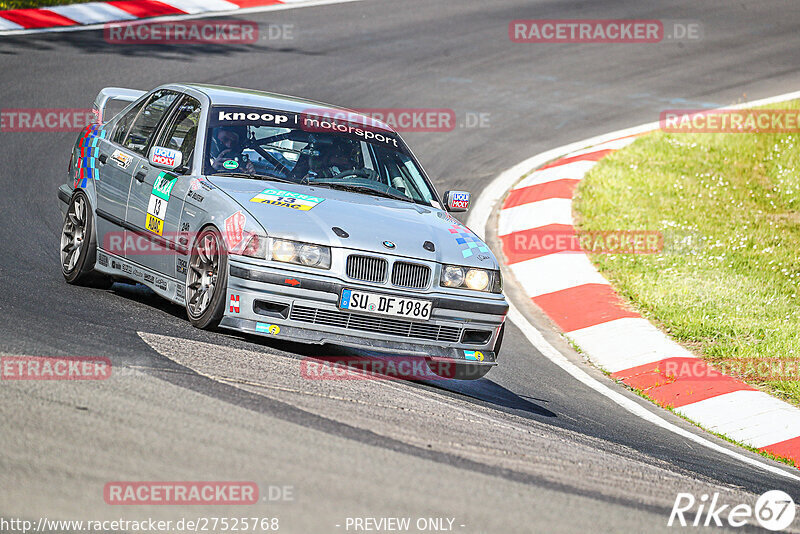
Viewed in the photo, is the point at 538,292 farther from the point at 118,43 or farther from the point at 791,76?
the point at 791,76

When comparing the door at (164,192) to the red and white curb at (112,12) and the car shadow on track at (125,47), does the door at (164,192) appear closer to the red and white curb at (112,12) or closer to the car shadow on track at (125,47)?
the car shadow on track at (125,47)

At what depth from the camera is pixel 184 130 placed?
758 cm

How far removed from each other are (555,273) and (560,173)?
3.35 metres

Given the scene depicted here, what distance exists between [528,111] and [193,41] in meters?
5.37

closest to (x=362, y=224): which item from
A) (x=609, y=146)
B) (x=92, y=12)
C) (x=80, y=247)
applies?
(x=80, y=247)

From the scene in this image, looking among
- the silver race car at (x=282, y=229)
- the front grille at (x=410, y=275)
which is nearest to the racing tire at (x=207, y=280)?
the silver race car at (x=282, y=229)

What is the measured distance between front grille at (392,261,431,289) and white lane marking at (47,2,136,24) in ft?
40.3

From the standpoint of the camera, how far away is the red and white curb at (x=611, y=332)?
789cm

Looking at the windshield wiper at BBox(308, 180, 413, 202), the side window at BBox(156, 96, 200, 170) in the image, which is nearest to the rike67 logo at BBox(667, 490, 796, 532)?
the windshield wiper at BBox(308, 180, 413, 202)

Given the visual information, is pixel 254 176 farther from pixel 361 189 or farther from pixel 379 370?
pixel 379 370

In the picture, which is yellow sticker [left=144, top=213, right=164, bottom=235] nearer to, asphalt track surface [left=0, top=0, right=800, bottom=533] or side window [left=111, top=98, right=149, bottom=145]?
asphalt track surface [left=0, top=0, right=800, bottom=533]

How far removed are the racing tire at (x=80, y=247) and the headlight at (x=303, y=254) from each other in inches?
82.1

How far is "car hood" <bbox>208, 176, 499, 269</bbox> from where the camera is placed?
21.0 feet

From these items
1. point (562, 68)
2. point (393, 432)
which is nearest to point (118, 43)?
point (562, 68)
